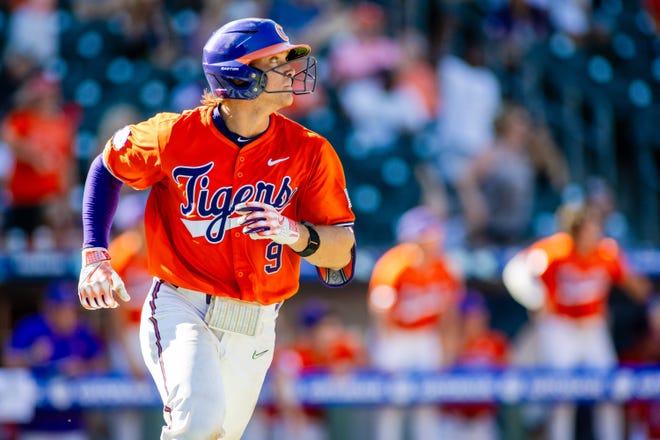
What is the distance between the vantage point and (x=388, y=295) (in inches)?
305

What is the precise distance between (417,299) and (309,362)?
0.86 m

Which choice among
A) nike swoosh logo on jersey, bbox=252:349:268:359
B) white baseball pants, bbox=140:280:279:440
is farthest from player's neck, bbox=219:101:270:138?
nike swoosh logo on jersey, bbox=252:349:268:359

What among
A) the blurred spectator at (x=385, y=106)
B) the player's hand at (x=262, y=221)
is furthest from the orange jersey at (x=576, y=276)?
the player's hand at (x=262, y=221)

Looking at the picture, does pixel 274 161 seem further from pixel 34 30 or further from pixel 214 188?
pixel 34 30

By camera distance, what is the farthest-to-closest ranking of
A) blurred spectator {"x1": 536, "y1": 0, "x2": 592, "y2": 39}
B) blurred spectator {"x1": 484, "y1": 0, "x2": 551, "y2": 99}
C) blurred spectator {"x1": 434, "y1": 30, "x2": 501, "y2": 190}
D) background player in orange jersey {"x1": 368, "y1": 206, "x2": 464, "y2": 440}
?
blurred spectator {"x1": 536, "y1": 0, "x2": 592, "y2": 39}
blurred spectator {"x1": 484, "y1": 0, "x2": 551, "y2": 99}
blurred spectator {"x1": 434, "y1": 30, "x2": 501, "y2": 190}
background player in orange jersey {"x1": 368, "y1": 206, "x2": 464, "y2": 440}

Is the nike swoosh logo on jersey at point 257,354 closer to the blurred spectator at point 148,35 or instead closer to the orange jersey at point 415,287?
the orange jersey at point 415,287

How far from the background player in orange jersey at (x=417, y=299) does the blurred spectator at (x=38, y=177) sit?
233 centimetres

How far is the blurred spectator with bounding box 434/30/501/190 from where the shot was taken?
9359 millimetres

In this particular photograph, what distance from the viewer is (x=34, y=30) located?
9656 mm

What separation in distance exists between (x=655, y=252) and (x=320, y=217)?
4.87 metres

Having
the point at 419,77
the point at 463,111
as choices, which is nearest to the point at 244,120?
the point at 419,77

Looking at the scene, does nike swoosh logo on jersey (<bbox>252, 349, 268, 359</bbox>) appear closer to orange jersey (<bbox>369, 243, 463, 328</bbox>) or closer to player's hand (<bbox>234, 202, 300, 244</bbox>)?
player's hand (<bbox>234, 202, 300, 244</bbox>)

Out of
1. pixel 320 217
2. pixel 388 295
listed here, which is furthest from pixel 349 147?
pixel 320 217

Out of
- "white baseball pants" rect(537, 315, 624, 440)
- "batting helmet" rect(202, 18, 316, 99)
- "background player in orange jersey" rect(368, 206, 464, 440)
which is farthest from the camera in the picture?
"background player in orange jersey" rect(368, 206, 464, 440)
